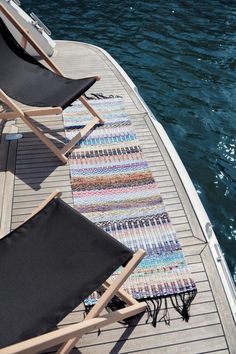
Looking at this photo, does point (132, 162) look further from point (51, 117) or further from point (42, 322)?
point (42, 322)

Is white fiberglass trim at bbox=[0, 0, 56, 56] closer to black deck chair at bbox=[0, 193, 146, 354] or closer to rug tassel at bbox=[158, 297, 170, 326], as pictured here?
black deck chair at bbox=[0, 193, 146, 354]

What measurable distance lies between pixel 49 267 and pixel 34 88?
2.74 metres

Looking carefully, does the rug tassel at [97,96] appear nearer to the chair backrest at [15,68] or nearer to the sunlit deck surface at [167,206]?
the sunlit deck surface at [167,206]

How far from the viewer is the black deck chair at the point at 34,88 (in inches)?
177

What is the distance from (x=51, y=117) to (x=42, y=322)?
3.63 meters

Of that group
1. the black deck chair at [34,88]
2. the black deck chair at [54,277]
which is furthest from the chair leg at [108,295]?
the black deck chair at [34,88]

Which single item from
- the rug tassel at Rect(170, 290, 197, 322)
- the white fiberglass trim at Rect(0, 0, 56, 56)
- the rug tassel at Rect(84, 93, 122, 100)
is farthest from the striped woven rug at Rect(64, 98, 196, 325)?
the white fiberglass trim at Rect(0, 0, 56, 56)

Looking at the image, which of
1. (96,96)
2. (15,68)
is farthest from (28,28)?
(15,68)

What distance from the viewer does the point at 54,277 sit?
278 cm

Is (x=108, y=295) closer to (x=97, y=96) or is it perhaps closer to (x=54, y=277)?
(x=54, y=277)

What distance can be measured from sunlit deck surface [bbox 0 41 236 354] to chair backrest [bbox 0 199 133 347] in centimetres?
54

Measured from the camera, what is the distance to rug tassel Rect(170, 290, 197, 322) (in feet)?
10.3

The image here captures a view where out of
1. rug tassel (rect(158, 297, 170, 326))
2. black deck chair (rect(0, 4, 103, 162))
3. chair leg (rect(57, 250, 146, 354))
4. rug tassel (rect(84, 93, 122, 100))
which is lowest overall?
rug tassel (rect(158, 297, 170, 326))

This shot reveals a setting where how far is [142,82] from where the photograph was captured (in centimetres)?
828
